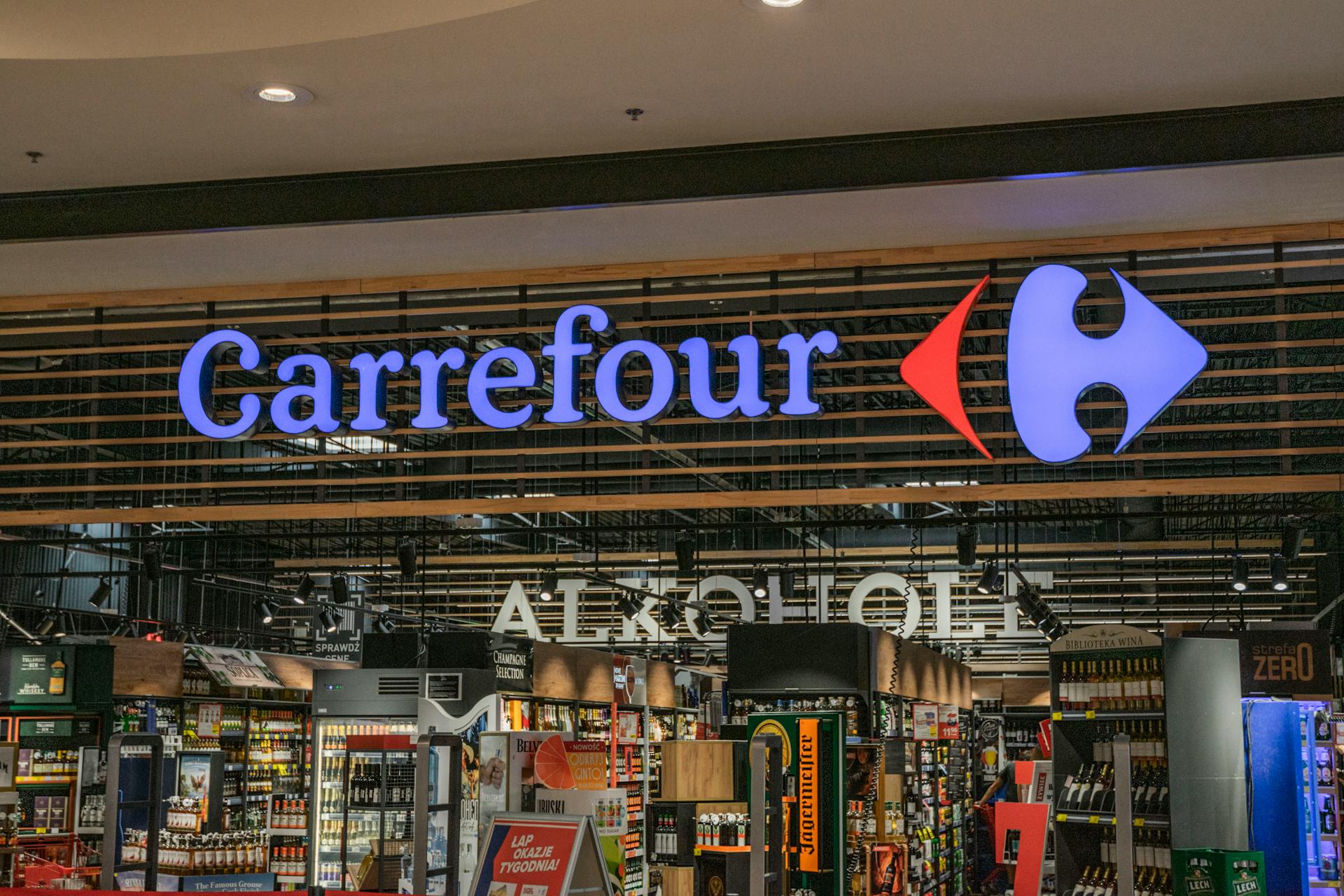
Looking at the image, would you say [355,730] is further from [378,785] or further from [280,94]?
[280,94]

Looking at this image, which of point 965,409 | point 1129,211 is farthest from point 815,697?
point 1129,211

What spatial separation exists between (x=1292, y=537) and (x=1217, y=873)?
13.7 ft

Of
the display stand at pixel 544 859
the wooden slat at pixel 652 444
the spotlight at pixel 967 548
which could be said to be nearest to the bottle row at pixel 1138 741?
the wooden slat at pixel 652 444

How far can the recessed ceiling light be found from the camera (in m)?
6.03

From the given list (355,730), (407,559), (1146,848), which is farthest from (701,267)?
(355,730)

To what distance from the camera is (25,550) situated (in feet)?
83.7

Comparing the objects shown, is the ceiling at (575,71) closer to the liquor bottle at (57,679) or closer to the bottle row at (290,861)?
the bottle row at (290,861)

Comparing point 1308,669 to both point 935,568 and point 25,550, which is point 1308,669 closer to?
point 935,568

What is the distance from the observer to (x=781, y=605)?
17.5 meters

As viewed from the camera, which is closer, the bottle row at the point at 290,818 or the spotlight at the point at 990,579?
the bottle row at the point at 290,818

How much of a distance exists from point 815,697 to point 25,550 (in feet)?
58.5

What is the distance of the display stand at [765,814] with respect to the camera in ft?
24.3

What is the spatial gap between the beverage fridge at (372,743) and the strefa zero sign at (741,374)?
A: 3553 mm

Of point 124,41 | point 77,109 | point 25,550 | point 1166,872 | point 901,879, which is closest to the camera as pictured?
point 124,41
